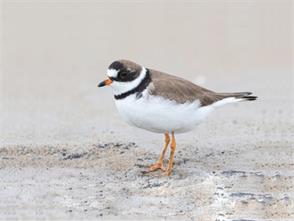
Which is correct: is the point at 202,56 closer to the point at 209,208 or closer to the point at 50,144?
the point at 50,144

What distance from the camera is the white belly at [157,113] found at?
6922 mm

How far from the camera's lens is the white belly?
273 inches

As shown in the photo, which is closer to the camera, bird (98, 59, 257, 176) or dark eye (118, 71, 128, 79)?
bird (98, 59, 257, 176)

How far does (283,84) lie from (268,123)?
230cm

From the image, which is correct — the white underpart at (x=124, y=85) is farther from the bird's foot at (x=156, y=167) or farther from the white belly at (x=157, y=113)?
the bird's foot at (x=156, y=167)

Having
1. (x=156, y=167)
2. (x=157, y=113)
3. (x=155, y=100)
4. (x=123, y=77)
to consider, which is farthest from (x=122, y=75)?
(x=156, y=167)

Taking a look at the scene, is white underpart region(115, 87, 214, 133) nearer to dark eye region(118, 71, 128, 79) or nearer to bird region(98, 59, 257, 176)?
bird region(98, 59, 257, 176)

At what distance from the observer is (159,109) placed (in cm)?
695

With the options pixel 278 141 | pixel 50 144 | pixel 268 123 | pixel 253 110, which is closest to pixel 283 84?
pixel 253 110

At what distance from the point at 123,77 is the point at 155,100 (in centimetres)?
41

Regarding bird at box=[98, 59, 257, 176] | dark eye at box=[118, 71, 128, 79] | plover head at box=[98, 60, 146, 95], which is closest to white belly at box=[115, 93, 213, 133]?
bird at box=[98, 59, 257, 176]

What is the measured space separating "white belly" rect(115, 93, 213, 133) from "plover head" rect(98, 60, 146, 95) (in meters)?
0.13

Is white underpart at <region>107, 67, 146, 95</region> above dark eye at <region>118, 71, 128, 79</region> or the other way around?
the other way around

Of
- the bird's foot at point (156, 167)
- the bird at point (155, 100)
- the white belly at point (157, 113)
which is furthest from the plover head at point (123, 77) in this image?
the bird's foot at point (156, 167)
